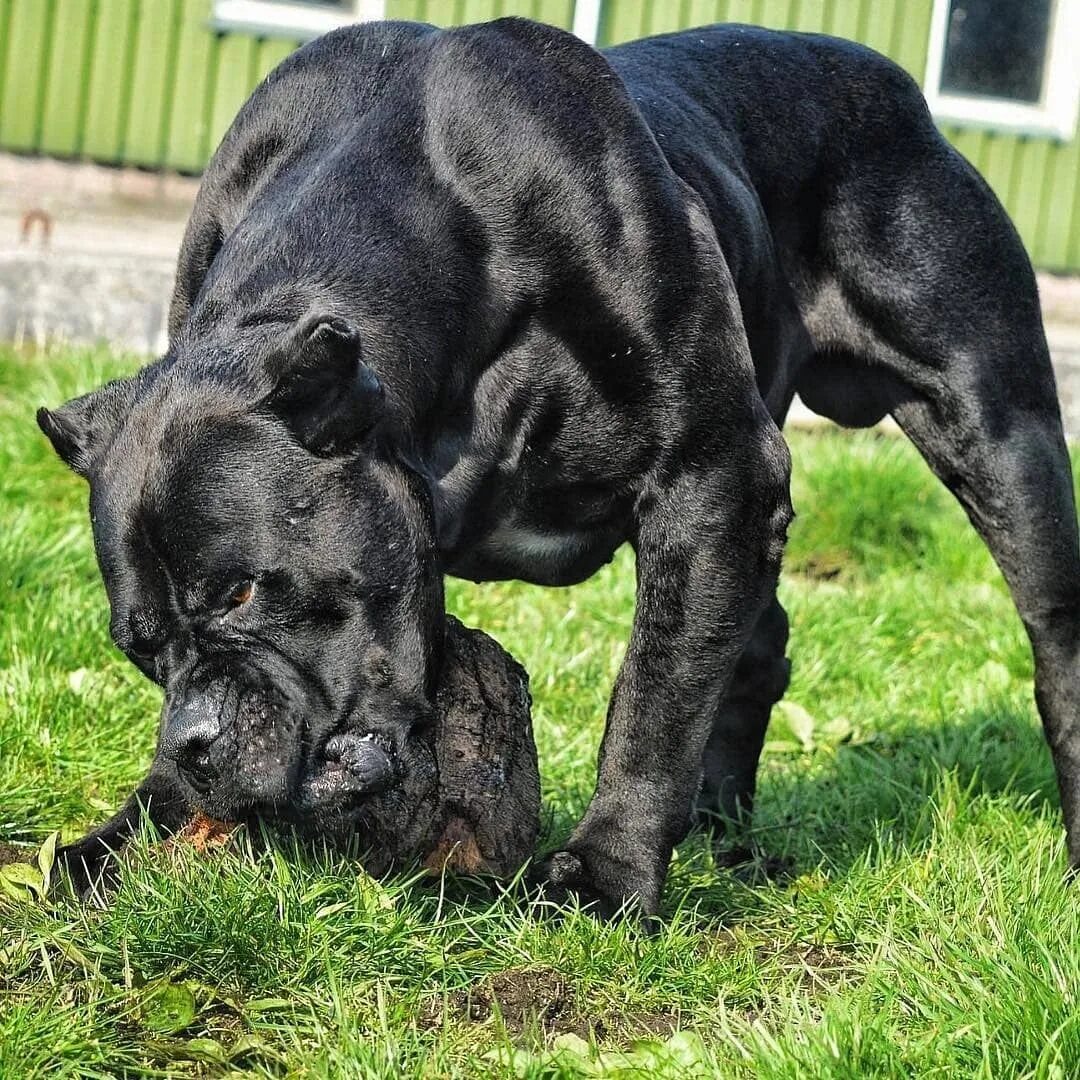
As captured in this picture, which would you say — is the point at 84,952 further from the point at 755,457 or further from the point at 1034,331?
the point at 1034,331

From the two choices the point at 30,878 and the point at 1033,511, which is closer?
the point at 30,878

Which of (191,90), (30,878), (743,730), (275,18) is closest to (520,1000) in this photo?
(30,878)

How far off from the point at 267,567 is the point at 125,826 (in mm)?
831

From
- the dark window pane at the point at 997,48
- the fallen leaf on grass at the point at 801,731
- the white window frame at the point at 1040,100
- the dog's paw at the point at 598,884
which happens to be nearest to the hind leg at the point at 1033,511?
the fallen leaf on grass at the point at 801,731

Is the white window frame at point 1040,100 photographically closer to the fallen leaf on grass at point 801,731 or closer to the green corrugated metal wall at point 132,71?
the green corrugated metal wall at point 132,71

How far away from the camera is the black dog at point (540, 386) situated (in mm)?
2627

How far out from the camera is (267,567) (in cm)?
259

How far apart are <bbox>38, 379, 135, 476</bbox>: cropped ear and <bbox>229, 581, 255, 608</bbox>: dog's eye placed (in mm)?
364

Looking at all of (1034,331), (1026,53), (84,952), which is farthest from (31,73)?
(84,952)

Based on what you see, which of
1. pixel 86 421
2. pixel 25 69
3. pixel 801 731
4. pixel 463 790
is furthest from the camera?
pixel 25 69

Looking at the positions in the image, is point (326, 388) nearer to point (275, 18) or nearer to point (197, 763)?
point (197, 763)

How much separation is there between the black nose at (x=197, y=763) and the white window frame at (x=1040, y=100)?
339 inches

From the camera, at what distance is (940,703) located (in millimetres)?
4770

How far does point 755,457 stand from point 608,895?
2.85ft
